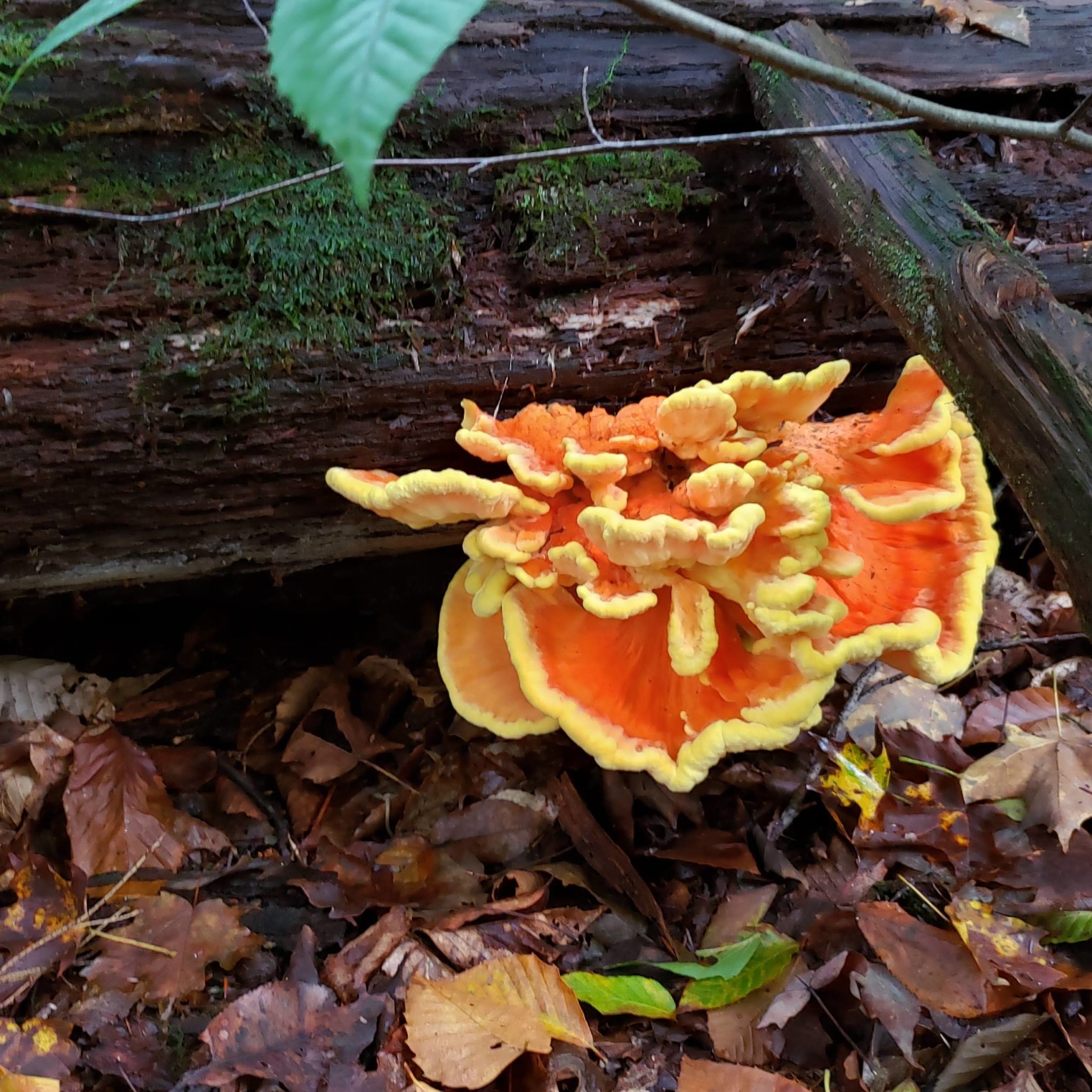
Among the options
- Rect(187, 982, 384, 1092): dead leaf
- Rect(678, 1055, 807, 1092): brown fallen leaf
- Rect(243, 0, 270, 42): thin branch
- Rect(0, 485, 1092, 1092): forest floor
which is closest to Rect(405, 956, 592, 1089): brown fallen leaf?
Rect(0, 485, 1092, 1092): forest floor

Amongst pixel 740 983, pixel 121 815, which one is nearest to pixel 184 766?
pixel 121 815

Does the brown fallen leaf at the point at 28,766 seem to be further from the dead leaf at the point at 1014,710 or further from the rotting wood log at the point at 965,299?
the dead leaf at the point at 1014,710

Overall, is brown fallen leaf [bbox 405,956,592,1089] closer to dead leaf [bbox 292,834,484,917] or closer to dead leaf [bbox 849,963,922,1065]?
dead leaf [bbox 292,834,484,917]

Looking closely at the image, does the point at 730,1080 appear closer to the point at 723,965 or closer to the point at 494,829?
the point at 723,965

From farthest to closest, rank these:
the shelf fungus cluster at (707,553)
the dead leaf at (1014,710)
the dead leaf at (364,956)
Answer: the dead leaf at (1014,710) → the dead leaf at (364,956) → the shelf fungus cluster at (707,553)

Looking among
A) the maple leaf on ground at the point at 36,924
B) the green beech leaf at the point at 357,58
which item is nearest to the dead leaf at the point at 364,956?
the maple leaf on ground at the point at 36,924

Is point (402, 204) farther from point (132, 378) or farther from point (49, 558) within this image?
point (49, 558)

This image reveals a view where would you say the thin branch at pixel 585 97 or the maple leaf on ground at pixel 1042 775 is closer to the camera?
the thin branch at pixel 585 97
